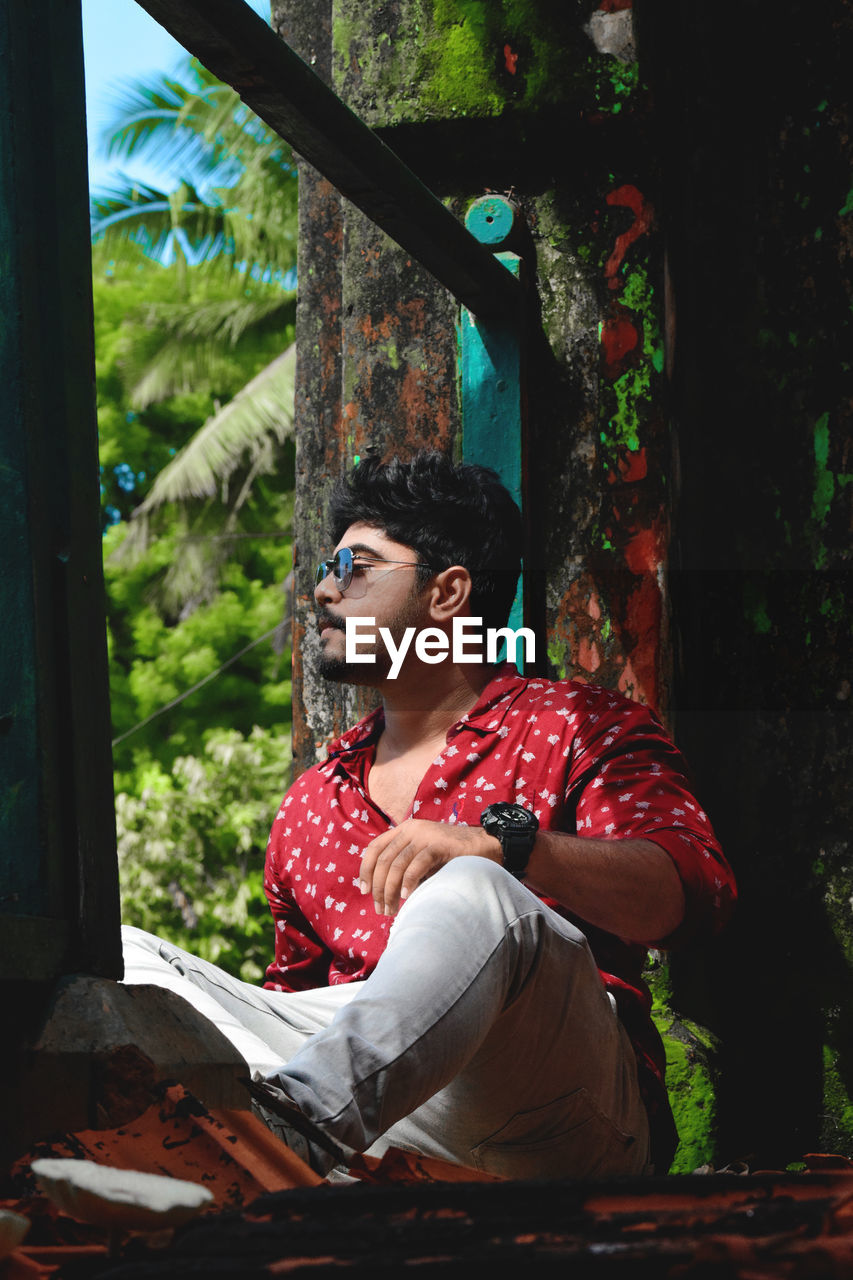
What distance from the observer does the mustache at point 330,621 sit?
2.98 metres

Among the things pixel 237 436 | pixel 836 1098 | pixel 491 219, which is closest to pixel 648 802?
pixel 836 1098

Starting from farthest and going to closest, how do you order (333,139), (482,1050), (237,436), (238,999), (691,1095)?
(237,436)
(691,1095)
(238,999)
(333,139)
(482,1050)

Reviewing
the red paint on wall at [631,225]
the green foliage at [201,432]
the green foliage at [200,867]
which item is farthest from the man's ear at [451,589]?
the green foliage at [201,432]

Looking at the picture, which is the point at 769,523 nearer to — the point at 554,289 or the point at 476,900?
the point at 554,289

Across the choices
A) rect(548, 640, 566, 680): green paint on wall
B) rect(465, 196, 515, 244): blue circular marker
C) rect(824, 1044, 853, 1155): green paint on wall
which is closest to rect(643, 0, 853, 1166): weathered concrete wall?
rect(824, 1044, 853, 1155): green paint on wall

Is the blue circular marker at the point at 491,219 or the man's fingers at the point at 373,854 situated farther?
the blue circular marker at the point at 491,219

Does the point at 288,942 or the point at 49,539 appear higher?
the point at 49,539

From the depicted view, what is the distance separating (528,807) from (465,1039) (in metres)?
0.83

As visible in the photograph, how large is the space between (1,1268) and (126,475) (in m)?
17.3

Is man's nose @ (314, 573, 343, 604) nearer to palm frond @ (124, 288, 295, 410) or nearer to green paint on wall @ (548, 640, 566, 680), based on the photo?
green paint on wall @ (548, 640, 566, 680)

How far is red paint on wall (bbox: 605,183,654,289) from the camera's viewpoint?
3.16m

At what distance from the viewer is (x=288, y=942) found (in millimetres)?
2809

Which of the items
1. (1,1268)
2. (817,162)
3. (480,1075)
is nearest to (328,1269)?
(1,1268)

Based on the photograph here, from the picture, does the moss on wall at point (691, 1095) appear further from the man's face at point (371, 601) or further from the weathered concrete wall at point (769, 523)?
the man's face at point (371, 601)
